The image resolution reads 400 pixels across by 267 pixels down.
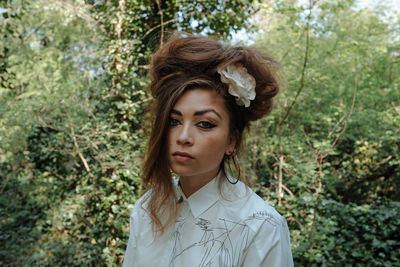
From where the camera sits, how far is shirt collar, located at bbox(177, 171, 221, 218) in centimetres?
133

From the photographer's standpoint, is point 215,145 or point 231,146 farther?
point 231,146

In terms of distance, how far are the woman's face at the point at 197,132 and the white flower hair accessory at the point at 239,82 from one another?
0.06 metres

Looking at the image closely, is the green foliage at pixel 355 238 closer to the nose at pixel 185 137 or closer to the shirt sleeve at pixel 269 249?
the shirt sleeve at pixel 269 249

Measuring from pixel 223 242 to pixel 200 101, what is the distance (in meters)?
0.50

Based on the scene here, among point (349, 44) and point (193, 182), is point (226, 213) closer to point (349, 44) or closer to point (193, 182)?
point (193, 182)

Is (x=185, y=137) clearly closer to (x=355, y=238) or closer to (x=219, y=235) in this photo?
(x=219, y=235)

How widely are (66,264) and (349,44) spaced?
4940 mm

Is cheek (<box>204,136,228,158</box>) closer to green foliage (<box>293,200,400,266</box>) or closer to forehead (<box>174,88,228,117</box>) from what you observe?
forehead (<box>174,88,228,117</box>)

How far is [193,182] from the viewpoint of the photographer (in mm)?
1406

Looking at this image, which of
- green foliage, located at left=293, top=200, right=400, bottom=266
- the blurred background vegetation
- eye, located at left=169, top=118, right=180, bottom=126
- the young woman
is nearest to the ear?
the young woman

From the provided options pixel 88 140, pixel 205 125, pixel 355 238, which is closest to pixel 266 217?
pixel 205 125

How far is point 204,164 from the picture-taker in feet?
4.14

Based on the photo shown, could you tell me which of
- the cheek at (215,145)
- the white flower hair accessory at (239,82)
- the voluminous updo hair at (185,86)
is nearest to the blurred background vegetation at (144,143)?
the voluminous updo hair at (185,86)

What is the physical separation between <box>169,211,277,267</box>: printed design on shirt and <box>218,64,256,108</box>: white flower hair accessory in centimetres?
42
